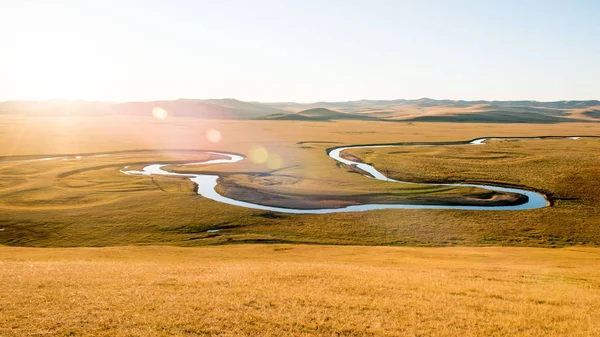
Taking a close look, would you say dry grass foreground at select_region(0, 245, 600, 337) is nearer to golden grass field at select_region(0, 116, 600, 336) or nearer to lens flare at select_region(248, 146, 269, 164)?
golden grass field at select_region(0, 116, 600, 336)

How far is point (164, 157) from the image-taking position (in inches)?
4247

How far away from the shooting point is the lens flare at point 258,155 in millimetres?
Result: 103688

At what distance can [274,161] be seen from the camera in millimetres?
101625

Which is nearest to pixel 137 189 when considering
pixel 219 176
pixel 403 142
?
pixel 219 176

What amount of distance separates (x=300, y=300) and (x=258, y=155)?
305ft

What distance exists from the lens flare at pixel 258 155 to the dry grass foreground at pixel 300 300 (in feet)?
236

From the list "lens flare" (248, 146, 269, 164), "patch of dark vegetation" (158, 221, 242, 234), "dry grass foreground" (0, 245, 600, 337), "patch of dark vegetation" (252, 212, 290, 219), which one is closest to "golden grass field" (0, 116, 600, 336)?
"dry grass foreground" (0, 245, 600, 337)

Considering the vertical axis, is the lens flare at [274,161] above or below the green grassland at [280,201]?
above

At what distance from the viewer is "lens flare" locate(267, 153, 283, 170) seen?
93.1m

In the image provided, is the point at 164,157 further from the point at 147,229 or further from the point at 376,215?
the point at 376,215

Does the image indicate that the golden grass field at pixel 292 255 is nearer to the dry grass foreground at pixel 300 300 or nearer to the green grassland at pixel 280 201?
the dry grass foreground at pixel 300 300

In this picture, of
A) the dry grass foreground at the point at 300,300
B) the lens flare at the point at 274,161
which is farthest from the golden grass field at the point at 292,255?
the lens flare at the point at 274,161

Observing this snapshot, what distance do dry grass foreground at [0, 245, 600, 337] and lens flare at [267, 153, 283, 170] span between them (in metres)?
61.0

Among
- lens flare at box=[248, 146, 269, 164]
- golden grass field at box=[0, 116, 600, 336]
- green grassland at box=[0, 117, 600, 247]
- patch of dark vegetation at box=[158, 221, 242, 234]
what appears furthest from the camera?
lens flare at box=[248, 146, 269, 164]
